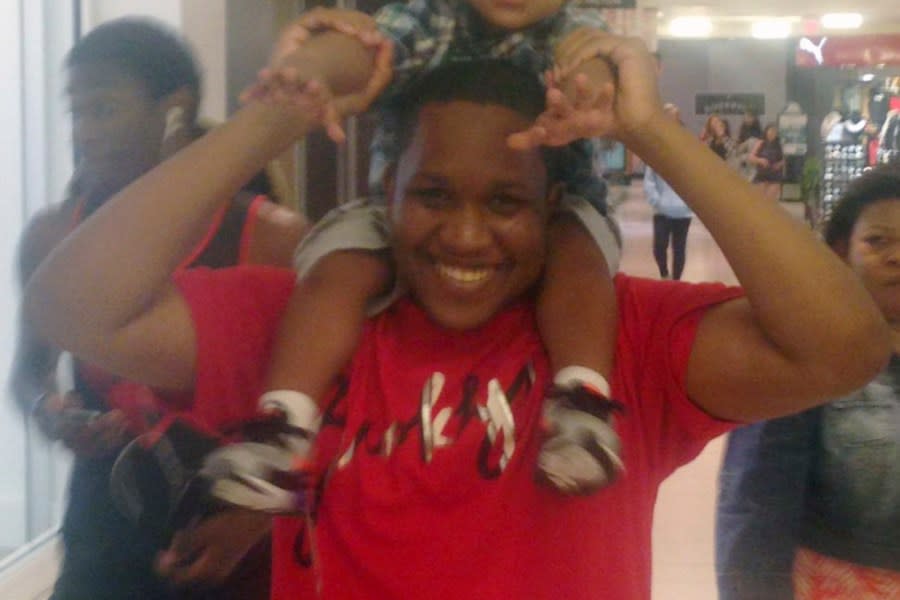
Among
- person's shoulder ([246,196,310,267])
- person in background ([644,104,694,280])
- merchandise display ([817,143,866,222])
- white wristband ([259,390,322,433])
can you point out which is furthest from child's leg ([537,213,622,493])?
merchandise display ([817,143,866,222])

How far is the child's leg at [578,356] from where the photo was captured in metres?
0.91

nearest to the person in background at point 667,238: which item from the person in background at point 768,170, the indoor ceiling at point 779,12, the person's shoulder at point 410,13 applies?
the person in background at point 768,170

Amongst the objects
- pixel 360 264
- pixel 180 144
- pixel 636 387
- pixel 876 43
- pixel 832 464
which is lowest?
pixel 832 464

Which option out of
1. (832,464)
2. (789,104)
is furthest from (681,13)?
(832,464)

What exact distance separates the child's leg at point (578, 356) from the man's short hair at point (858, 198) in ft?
1.85

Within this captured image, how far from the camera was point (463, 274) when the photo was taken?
3.24 feet

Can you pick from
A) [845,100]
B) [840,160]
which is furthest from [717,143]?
[845,100]

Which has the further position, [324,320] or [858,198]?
[858,198]

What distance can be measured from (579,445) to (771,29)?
11946 mm

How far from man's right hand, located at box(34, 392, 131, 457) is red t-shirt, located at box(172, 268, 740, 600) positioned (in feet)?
0.94

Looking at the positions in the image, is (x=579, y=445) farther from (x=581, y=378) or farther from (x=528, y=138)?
(x=528, y=138)

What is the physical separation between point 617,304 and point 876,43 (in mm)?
10098

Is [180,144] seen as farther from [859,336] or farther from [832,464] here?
[832,464]

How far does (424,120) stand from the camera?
1.02 m
